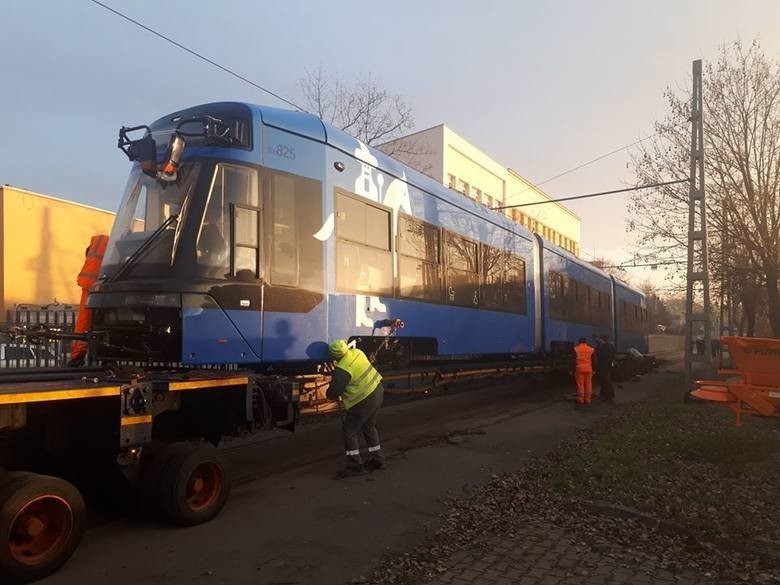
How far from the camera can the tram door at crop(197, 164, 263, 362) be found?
6055 mm

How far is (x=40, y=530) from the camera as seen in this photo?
14.3 ft

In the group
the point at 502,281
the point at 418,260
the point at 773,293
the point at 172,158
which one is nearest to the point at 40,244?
the point at 502,281

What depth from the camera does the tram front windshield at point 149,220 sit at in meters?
6.02

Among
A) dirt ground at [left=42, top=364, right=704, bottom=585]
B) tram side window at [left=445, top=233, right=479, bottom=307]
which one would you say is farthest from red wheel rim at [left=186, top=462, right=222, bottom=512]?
tram side window at [left=445, top=233, right=479, bottom=307]

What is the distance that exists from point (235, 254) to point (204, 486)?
219 centimetres

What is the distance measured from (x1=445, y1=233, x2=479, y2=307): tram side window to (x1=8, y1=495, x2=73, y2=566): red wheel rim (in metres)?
6.55

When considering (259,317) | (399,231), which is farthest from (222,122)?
(399,231)

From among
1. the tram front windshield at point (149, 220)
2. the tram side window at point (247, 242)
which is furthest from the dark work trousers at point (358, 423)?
the tram front windshield at point (149, 220)

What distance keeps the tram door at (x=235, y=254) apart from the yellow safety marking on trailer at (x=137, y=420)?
1.23 metres

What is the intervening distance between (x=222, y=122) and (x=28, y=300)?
21653mm

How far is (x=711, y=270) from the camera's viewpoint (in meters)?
21.5

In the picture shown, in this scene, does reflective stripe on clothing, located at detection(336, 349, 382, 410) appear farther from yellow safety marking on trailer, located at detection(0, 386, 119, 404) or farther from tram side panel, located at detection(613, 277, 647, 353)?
tram side panel, located at detection(613, 277, 647, 353)

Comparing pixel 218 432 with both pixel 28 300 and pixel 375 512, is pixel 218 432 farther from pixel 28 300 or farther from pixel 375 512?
pixel 28 300

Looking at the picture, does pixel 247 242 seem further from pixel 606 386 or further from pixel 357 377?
pixel 606 386
